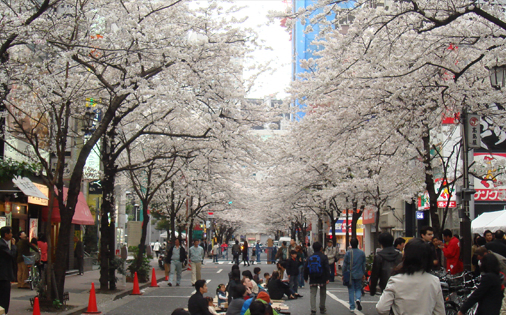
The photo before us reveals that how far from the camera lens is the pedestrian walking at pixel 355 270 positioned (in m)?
14.2

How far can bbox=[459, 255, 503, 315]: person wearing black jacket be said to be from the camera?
700 cm

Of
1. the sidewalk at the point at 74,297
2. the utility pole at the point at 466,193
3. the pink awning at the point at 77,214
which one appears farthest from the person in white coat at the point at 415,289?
the pink awning at the point at 77,214

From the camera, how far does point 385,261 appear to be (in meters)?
8.96

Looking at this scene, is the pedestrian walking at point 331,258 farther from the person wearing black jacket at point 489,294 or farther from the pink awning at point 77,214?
the person wearing black jacket at point 489,294

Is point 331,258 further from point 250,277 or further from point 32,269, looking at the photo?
point 250,277

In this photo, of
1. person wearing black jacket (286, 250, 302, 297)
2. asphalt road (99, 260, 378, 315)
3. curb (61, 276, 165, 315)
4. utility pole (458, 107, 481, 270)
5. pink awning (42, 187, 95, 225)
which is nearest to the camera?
utility pole (458, 107, 481, 270)

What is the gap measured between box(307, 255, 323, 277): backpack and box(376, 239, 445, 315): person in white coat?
8.88 metres

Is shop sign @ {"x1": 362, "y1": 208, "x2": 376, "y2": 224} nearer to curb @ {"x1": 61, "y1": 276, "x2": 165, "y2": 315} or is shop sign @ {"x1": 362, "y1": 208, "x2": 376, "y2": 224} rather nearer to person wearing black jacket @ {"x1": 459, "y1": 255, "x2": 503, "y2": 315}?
curb @ {"x1": 61, "y1": 276, "x2": 165, "y2": 315}

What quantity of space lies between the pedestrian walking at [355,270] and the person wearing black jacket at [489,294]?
683 centimetres

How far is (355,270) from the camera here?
14211mm

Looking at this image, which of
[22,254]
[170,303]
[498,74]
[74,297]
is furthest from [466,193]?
[22,254]

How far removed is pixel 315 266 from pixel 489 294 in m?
7.06

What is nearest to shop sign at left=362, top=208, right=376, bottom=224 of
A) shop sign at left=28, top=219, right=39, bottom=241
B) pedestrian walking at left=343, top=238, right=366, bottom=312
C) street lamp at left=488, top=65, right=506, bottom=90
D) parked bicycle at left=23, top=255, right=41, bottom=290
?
shop sign at left=28, top=219, right=39, bottom=241

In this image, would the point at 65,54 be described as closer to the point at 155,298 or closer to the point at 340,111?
the point at 340,111
